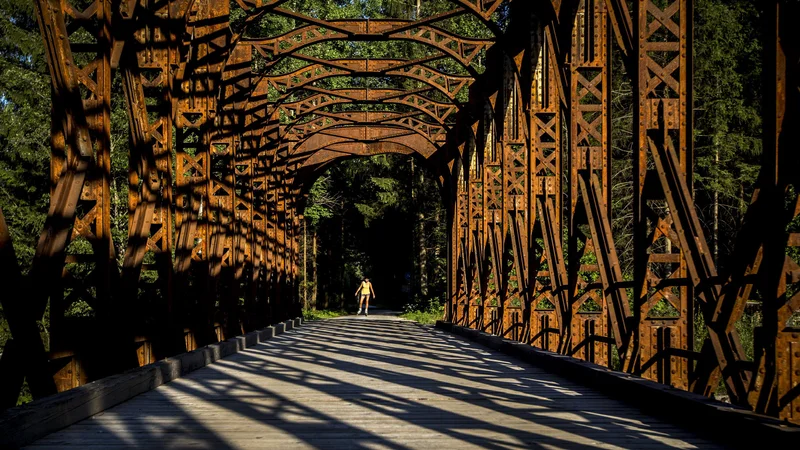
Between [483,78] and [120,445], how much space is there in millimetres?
13917

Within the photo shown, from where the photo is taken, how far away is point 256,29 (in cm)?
4159

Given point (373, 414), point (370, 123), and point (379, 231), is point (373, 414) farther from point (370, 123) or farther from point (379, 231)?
point (379, 231)

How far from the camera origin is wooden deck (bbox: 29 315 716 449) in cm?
539

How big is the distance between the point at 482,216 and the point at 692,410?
47.9 ft

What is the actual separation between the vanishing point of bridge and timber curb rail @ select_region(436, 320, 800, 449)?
11 centimetres

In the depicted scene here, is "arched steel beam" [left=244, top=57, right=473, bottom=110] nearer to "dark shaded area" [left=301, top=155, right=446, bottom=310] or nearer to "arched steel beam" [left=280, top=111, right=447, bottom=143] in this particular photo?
"arched steel beam" [left=280, top=111, right=447, bottom=143]

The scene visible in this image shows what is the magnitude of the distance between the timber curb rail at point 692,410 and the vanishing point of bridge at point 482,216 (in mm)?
111

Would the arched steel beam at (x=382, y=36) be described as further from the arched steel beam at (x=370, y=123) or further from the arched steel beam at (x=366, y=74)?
the arched steel beam at (x=370, y=123)

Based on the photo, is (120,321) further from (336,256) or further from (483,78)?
(336,256)

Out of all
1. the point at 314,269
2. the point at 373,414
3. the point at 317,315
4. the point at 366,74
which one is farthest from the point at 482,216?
the point at 314,269

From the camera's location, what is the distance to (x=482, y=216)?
66.5 feet

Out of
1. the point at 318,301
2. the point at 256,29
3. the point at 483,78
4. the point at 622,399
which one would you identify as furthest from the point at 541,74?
the point at 318,301

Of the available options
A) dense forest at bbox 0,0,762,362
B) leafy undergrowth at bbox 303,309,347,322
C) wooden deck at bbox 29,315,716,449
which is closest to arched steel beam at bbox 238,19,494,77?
wooden deck at bbox 29,315,716,449

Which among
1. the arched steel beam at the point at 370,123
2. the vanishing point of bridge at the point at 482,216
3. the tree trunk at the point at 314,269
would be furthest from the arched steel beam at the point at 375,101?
the tree trunk at the point at 314,269
